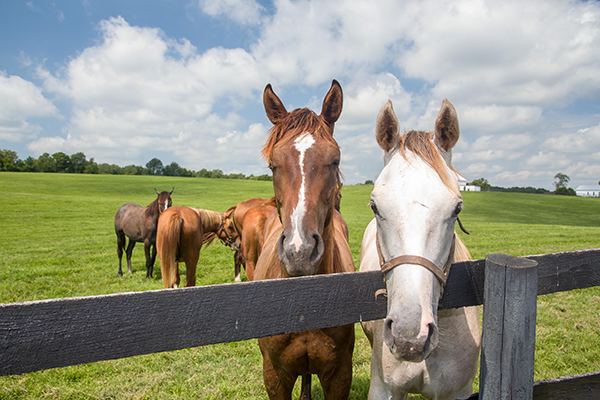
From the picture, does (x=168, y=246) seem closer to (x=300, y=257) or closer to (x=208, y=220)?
(x=208, y=220)

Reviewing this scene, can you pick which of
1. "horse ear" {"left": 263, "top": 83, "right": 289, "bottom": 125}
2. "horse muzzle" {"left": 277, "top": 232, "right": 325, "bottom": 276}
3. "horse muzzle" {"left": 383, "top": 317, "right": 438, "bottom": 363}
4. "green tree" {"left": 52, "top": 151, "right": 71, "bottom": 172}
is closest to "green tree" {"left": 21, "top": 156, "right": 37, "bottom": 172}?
"green tree" {"left": 52, "top": 151, "right": 71, "bottom": 172}

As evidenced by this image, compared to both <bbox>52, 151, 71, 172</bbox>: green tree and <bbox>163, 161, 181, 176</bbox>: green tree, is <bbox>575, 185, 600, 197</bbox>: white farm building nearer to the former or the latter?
<bbox>163, 161, 181, 176</bbox>: green tree

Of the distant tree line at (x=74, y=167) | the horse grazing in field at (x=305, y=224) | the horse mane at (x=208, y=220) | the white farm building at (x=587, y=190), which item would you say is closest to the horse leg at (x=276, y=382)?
the horse grazing in field at (x=305, y=224)

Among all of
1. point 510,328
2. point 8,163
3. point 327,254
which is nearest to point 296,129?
point 327,254

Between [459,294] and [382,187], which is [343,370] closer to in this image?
[459,294]

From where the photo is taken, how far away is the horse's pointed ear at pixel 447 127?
179 cm

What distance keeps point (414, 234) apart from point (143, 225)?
29.9 ft

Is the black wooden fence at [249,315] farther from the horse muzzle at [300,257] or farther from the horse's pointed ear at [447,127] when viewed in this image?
the horse's pointed ear at [447,127]

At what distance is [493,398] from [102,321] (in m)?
1.56

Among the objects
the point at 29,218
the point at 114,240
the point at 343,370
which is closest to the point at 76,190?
Answer: the point at 29,218

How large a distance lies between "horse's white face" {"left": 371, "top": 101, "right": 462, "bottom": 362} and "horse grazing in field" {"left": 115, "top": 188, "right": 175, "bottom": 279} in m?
8.20

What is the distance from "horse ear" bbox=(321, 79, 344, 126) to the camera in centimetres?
244

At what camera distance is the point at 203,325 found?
3.82ft

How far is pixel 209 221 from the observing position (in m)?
8.59
